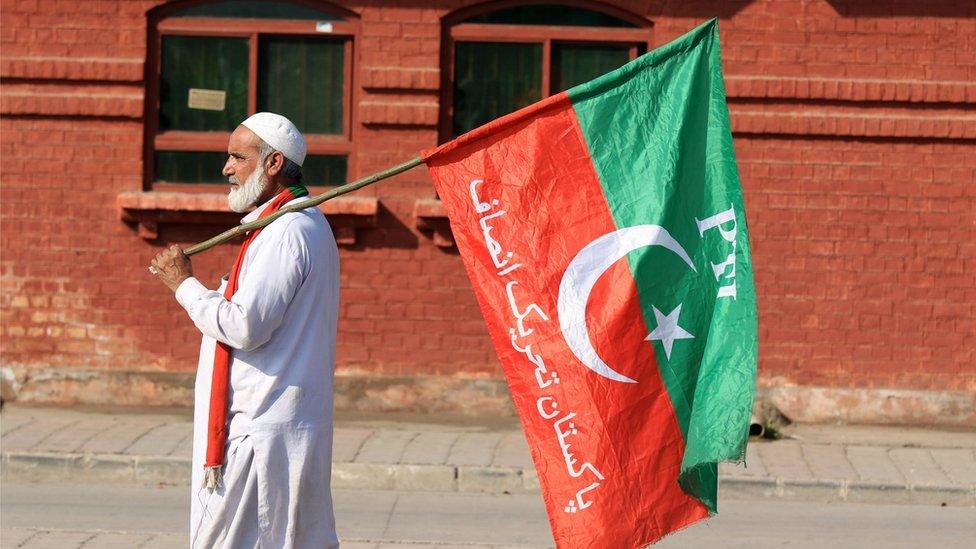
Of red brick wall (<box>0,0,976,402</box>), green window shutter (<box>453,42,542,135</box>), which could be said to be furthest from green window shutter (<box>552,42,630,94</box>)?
red brick wall (<box>0,0,976,402</box>)

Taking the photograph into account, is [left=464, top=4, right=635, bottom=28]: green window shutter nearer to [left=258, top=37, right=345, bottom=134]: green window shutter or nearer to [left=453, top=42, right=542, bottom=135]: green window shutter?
[left=453, top=42, right=542, bottom=135]: green window shutter

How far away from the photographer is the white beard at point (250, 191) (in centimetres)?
486

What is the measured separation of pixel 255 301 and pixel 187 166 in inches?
334

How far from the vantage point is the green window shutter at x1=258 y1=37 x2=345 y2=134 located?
41.8ft

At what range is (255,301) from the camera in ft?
14.9

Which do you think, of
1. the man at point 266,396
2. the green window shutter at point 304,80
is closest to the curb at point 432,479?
the green window shutter at point 304,80

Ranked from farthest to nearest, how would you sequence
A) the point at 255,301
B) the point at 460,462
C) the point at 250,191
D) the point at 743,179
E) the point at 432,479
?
the point at 743,179
the point at 460,462
the point at 432,479
the point at 250,191
the point at 255,301

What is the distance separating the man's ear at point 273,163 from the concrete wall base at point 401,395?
25.7 feet

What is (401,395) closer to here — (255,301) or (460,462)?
(460,462)

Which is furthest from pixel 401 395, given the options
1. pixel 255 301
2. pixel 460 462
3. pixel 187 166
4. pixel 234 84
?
pixel 255 301

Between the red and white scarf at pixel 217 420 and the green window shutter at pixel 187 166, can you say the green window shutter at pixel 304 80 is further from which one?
the red and white scarf at pixel 217 420

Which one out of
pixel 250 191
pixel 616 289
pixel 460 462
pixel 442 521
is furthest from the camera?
pixel 460 462

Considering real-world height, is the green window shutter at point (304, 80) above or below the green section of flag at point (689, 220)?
above

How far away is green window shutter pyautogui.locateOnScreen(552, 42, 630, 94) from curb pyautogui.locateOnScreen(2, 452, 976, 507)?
155 inches
